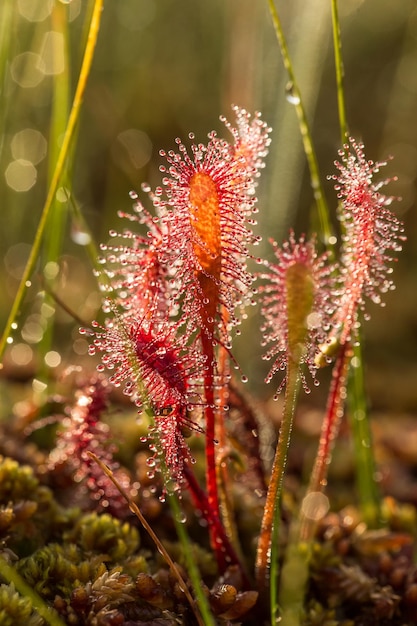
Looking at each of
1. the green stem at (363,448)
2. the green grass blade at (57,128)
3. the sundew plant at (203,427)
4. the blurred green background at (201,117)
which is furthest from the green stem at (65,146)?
the blurred green background at (201,117)

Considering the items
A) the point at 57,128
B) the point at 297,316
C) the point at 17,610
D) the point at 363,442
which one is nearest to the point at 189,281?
the point at 297,316

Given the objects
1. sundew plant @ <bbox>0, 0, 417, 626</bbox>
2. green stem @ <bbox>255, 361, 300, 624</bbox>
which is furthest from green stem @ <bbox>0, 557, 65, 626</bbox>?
green stem @ <bbox>255, 361, 300, 624</bbox>

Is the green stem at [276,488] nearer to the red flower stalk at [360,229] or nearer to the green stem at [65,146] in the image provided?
the red flower stalk at [360,229]

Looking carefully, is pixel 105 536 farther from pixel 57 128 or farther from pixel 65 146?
pixel 57 128

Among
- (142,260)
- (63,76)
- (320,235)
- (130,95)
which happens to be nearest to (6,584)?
(142,260)

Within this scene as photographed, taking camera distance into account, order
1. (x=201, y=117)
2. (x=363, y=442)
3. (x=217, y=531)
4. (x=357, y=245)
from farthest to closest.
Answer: (x=201, y=117) < (x=363, y=442) < (x=217, y=531) < (x=357, y=245)

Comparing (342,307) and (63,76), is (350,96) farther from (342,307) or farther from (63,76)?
(342,307)
